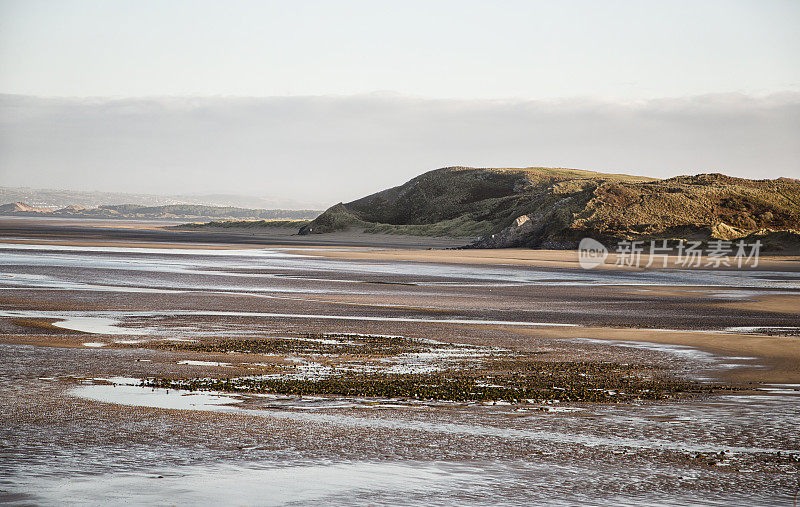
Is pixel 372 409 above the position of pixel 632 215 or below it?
below

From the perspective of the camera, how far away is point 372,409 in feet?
35.4

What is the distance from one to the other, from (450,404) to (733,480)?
160 inches

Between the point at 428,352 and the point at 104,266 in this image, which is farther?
the point at 104,266

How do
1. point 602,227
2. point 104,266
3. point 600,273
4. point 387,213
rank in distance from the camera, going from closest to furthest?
point 104,266
point 600,273
point 602,227
point 387,213

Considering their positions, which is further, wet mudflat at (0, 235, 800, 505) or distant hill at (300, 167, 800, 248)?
distant hill at (300, 167, 800, 248)

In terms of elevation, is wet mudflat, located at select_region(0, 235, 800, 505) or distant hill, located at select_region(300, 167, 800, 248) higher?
distant hill, located at select_region(300, 167, 800, 248)

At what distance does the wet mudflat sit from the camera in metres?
7.65

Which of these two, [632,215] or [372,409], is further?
[632,215]

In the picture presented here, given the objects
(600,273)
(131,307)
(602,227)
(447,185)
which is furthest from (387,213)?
(131,307)

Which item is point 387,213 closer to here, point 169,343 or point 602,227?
point 602,227

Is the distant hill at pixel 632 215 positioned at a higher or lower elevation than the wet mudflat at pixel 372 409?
higher

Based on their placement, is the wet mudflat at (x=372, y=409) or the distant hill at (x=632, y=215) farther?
the distant hill at (x=632, y=215)

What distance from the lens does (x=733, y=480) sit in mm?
7926

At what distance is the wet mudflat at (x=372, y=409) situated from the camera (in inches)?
301
